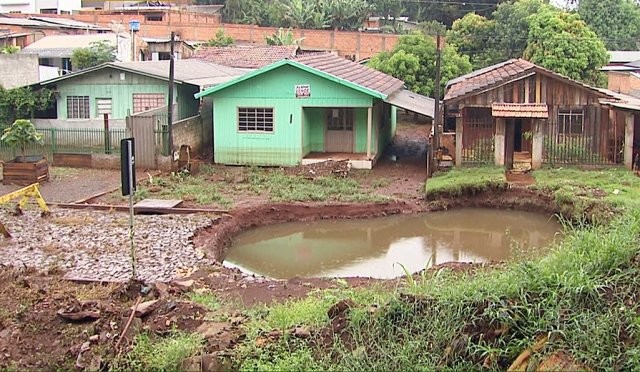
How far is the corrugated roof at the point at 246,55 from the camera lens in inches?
1336

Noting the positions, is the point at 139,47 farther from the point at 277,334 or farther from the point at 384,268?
the point at 277,334

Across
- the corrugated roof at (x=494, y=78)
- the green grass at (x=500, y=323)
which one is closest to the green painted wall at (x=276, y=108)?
the corrugated roof at (x=494, y=78)

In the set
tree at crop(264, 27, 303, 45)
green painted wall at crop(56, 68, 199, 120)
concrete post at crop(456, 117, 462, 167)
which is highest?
tree at crop(264, 27, 303, 45)

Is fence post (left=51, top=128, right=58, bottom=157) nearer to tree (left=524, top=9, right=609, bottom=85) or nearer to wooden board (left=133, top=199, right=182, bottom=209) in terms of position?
wooden board (left=133, top=199, right=182, bottom=209)

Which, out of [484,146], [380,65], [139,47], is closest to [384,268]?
[484,146]

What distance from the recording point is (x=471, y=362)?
6582 millimetres

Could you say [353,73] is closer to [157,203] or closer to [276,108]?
[276,108]

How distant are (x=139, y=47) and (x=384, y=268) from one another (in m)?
27.1

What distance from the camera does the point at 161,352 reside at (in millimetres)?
7152

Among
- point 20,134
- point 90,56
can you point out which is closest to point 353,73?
point 20,134

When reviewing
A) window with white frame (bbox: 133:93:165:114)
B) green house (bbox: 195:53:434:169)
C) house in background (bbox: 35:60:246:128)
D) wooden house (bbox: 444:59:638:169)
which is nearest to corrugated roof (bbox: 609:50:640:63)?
wooden house (bbox: 444:59:638:169)

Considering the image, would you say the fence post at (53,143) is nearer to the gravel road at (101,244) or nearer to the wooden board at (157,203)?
the gravel road at (101,244)

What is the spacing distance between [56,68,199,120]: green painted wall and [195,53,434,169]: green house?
9.09ft

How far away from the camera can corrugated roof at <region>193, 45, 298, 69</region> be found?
111ft
